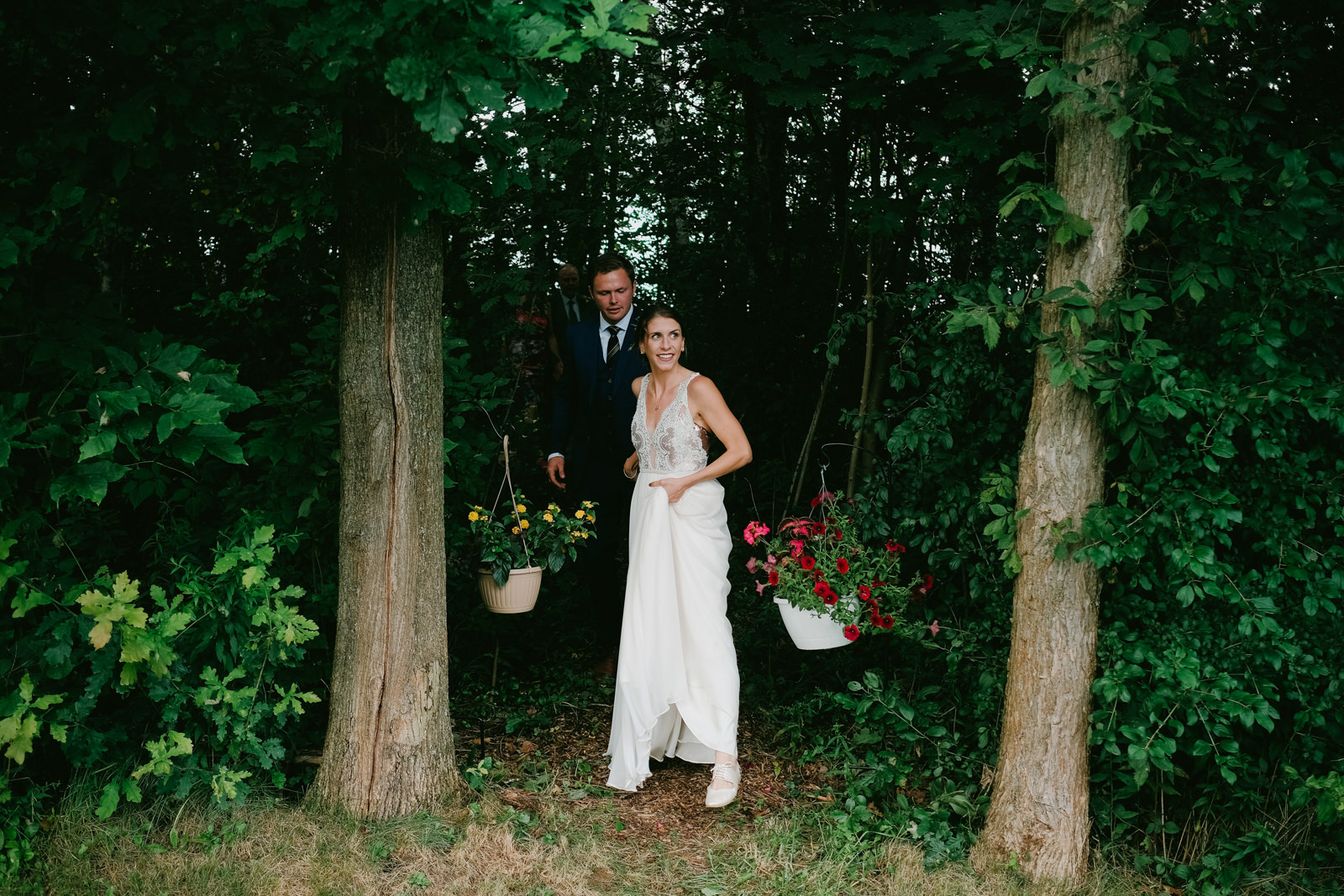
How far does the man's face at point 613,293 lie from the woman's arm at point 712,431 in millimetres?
895

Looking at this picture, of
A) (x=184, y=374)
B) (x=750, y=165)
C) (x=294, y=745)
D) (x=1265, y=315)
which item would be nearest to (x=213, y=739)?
(x=294, y=745)

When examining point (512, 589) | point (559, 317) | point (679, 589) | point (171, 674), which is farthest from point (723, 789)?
point (559, 317)

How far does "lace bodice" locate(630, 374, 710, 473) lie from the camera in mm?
4133

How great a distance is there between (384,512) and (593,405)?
1661 mm

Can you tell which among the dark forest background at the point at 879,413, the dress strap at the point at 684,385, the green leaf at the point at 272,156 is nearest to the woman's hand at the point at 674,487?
the dress strap at the point at 684,385

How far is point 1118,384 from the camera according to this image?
312 cm

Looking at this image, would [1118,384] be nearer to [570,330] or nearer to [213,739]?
[570,330]

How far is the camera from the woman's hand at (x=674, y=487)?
160 inches

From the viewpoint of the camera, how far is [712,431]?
4164mm

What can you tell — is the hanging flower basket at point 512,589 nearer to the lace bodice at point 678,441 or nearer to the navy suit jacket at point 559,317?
the lace bodice at point 678,441

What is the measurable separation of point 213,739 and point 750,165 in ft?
20.4

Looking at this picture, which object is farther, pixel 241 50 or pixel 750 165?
pixel 750 165

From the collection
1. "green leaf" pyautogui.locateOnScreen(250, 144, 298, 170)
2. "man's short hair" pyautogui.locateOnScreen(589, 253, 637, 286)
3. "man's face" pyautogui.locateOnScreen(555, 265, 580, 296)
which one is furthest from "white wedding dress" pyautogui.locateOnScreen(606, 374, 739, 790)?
"green leaf" pyautogui.locateOnScreen(250, 144, 298, 170)

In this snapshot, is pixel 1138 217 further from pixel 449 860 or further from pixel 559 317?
pixel 449 860
